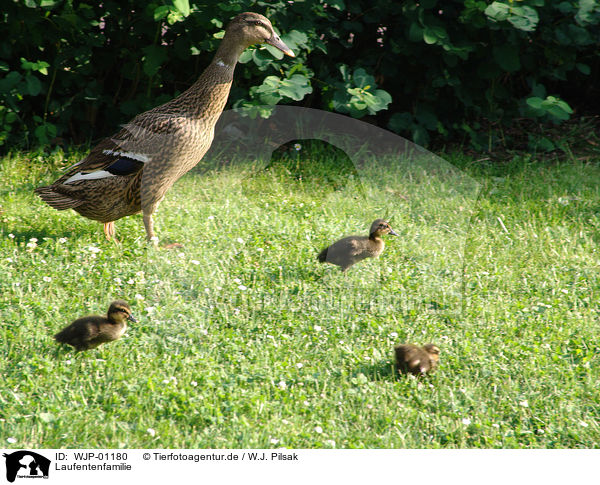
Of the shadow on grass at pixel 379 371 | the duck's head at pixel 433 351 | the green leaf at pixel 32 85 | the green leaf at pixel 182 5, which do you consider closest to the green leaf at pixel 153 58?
the green leaf at pixel 32 85

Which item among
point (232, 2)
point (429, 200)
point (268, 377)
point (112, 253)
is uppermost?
point (232, 2)

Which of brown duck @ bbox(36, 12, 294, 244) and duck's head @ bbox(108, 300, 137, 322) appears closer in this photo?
duck's head @ bbox(108, 300, 137, 322)

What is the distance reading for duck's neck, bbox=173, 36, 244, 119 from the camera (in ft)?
15.7

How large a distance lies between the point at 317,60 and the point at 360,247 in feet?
10.0

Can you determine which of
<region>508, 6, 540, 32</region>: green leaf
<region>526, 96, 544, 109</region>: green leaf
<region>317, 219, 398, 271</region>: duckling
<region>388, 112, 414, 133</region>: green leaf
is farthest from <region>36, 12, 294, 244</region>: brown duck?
<region>526, 96, 544, 109</region>: green leaf

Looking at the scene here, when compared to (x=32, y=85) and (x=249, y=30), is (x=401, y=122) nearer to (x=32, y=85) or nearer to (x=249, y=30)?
→ (x=249, y=30)

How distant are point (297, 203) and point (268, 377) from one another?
79.1 inches

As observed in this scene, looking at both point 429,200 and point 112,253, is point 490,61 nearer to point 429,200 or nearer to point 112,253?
point 429,200

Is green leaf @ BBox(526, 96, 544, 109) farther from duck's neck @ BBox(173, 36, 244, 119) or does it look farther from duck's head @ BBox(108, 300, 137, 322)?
duck's head @ BBox(108, 300, 137, 322)

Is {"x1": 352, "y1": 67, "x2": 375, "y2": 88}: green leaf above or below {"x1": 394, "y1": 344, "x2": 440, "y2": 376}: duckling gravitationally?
above

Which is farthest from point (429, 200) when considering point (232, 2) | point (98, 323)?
point (232, 2)

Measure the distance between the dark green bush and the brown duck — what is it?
2.76 feet

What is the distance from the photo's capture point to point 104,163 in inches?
194
